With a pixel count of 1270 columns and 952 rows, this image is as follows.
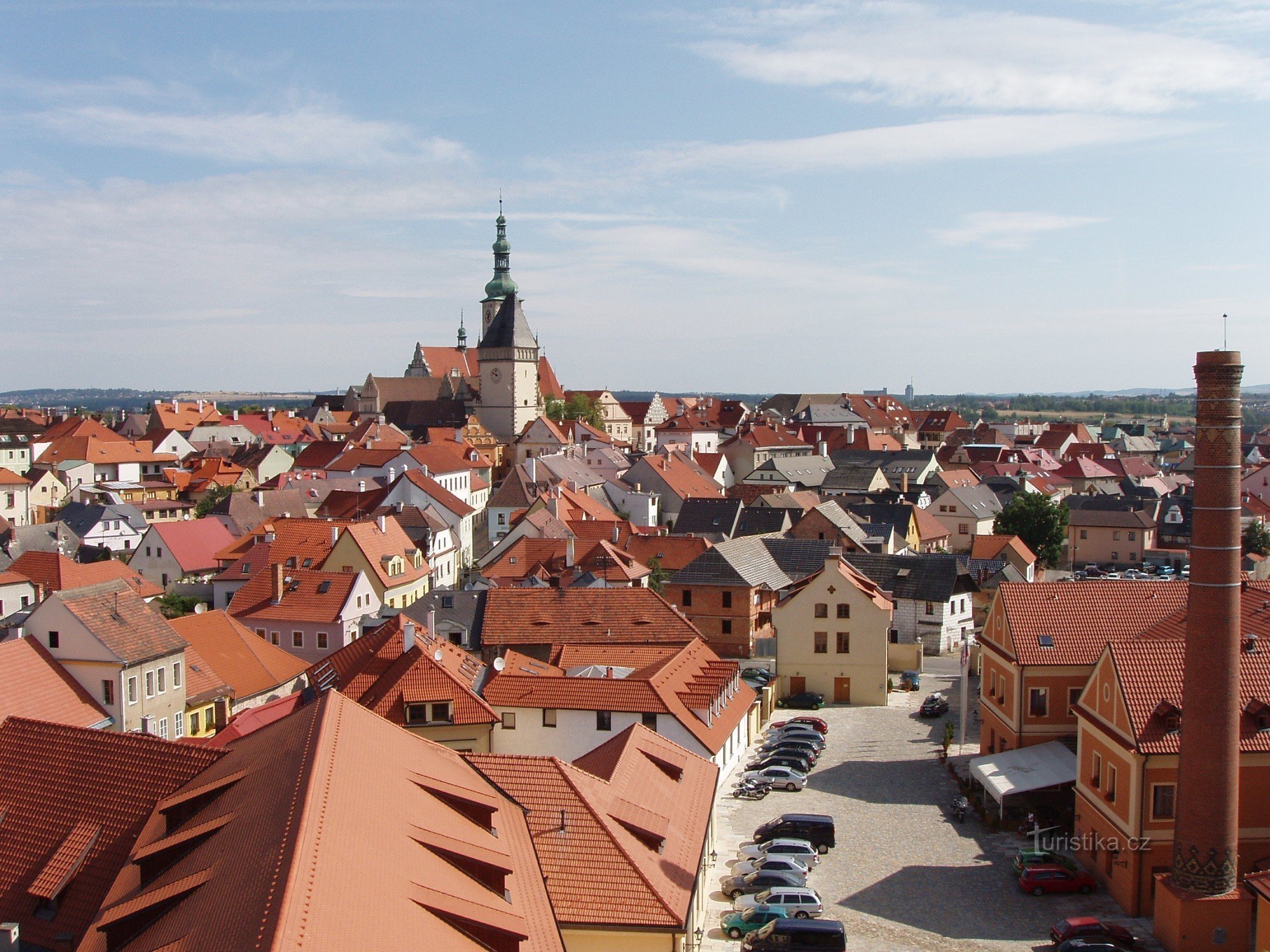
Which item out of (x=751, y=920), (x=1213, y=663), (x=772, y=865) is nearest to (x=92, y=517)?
(x=772, y=865)

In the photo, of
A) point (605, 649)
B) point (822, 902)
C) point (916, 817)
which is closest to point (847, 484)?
point (605, 649)

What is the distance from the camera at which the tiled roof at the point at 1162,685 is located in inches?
995

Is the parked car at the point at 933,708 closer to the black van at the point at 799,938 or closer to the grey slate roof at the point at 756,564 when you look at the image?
the grey slate roof at the point at 756,564

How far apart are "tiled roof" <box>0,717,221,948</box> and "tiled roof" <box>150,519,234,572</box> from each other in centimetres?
4422

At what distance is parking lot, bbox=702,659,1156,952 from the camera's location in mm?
23859

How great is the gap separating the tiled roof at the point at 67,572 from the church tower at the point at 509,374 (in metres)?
72.7

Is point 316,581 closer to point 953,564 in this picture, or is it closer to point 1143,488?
point 953,564

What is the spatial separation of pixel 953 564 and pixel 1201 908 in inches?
1216

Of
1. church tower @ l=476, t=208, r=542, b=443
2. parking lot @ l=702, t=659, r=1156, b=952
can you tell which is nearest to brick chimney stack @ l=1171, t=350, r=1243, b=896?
parking lot @ l=702, t=659, r=1156, b=952

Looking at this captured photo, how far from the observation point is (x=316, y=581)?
159 ft

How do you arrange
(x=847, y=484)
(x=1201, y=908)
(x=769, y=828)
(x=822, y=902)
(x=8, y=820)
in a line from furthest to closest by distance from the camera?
(x=847, y=484), (x=769, y=828), (x=822, y=902), (x=1201, y=908), (x=8, y=820)

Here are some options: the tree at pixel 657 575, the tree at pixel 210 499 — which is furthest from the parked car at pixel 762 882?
the tree at pixel 210 499

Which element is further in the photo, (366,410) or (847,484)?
(366,410)

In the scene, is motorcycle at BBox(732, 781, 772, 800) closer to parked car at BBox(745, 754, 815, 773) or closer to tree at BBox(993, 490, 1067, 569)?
parked car at BBox(745, 754, 815, 773)
